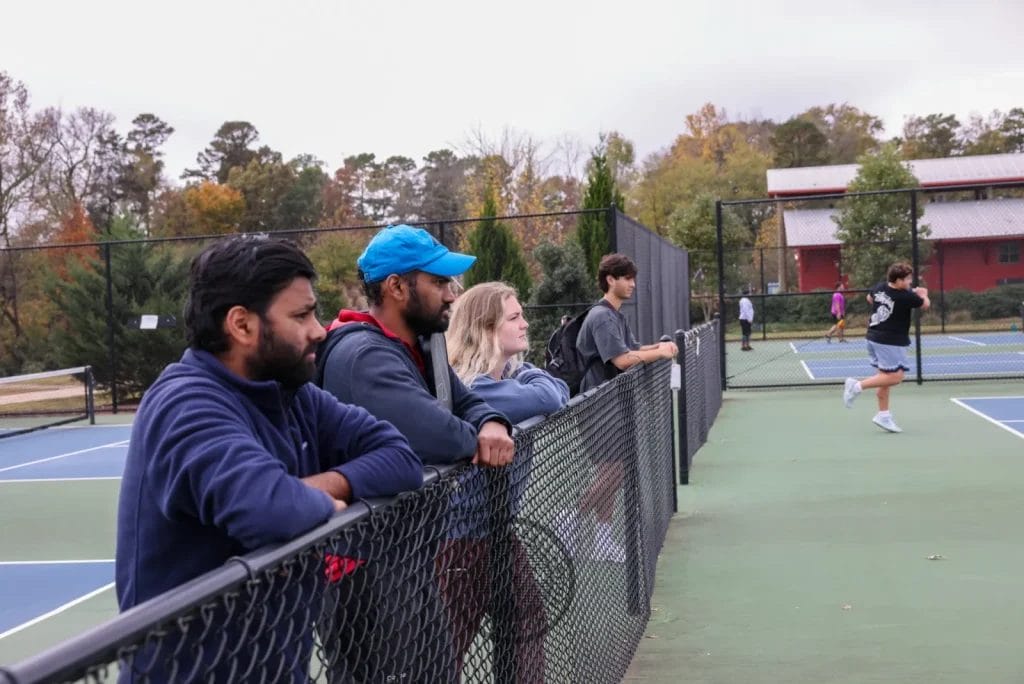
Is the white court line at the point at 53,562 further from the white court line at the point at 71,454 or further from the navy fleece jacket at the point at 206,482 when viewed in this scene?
the navy fleece jacket at the point at 206,482

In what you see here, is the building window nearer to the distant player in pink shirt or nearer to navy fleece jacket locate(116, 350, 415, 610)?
the distant player in pink shirt

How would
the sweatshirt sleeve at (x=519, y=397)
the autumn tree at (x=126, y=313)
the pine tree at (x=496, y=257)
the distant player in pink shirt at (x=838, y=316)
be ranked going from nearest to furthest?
1. the sweatshirt sleeve at (x=519, y=397)
2. the pine tree at (x=496, y=257)
3. the autumn tree at (x=126, y=313)
4. the distant player in pink shirt at (x=838, y=316)

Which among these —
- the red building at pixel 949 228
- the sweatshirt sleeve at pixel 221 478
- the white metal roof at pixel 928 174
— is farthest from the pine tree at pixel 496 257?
the white metal roof at pixel 928 174

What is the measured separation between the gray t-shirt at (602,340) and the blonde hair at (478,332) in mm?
3019

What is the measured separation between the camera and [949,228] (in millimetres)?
50000

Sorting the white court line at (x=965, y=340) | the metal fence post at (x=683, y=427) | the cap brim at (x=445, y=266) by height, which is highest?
the cap brim at (x=445, y=266)

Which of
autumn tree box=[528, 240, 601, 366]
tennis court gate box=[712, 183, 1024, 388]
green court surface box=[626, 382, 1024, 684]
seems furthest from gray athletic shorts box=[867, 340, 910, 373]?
Result: autumn tree box=[528, 240, 601, 366]

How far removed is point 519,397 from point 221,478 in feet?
7.30

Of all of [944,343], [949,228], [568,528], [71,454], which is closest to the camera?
[568,528]

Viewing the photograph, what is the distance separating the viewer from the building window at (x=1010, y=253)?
46719 mm

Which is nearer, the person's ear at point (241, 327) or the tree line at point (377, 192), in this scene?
the person's ear at point (241, 327)

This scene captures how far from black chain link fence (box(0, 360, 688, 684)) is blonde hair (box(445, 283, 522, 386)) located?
422 millimetres

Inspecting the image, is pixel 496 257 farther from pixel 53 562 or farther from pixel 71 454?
pixel 53 562

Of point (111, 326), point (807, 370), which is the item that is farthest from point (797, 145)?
point (111, 326)
